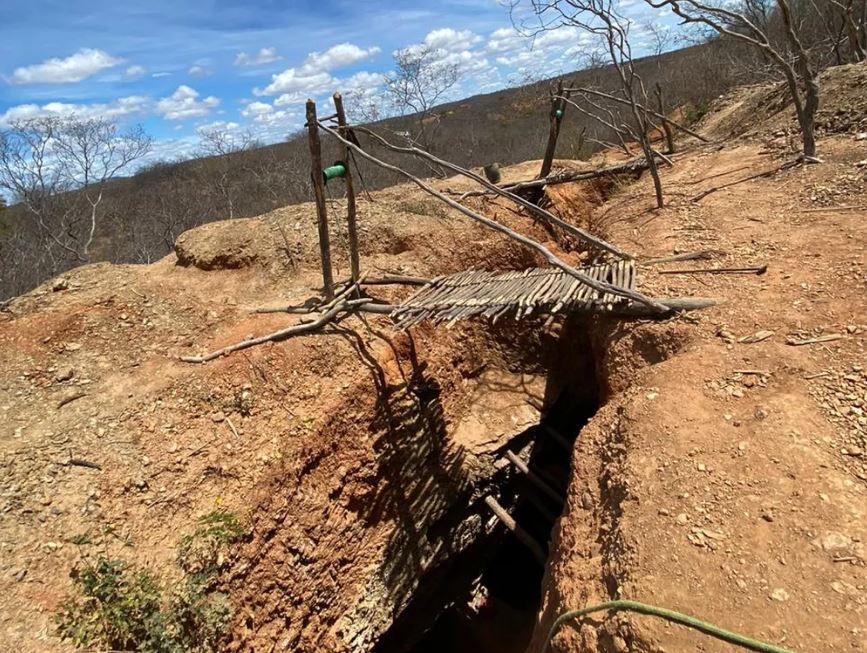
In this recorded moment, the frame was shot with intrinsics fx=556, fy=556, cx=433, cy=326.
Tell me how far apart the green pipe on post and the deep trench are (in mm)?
3336

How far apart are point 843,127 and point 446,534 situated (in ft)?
27.6

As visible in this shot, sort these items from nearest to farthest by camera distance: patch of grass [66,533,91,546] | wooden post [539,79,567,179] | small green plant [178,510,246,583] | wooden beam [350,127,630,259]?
patch of grass [66,533,91,546] → small green plant [178,510,246,583] → wooden beam [350,127,630,259] → wooden post [539,79,567,179]

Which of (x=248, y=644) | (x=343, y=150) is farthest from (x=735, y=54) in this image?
(x=248, y=644)

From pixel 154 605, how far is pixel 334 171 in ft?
12.6

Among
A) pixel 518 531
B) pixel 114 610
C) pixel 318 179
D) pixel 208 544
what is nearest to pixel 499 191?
pixel 318 179

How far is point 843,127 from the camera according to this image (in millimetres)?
8461

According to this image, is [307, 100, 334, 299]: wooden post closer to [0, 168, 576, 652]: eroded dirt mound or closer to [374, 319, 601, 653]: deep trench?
[0, 168, 576, 652]: eroded dirt mound

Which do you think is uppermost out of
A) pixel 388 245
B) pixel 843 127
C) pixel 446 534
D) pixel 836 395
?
pixel 843 127

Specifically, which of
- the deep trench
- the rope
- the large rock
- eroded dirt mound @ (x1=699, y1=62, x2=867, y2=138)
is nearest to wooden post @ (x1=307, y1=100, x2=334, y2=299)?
the large rock

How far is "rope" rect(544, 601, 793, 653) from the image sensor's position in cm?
233

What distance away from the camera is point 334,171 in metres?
5.34

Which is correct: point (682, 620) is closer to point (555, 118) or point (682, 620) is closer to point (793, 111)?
point (555, 118)

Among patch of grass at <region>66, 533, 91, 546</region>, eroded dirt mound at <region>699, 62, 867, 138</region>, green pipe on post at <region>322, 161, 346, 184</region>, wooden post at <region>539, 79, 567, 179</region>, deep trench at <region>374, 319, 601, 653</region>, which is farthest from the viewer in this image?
wooden post at <region>539, 79, 567, 179</region>

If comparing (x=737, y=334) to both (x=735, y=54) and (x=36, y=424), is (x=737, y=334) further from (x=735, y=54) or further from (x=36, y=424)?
(x=735, y=54)
